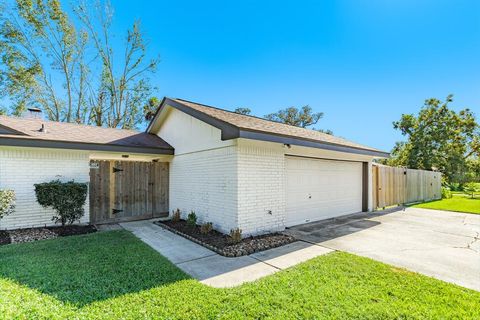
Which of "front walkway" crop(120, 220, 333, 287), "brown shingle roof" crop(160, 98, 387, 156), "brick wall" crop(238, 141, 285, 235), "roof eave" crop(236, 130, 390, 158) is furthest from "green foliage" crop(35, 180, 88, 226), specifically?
"roof eave" crop(236, 130, 390, 158)

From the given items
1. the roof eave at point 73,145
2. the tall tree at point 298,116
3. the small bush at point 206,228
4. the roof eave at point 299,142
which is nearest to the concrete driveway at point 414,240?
the small bush at point 206,228

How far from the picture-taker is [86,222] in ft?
26.1

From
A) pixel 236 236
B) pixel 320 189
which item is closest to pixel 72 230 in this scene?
pixel 236 236

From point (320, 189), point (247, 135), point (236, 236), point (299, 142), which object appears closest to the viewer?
point (247, 135)

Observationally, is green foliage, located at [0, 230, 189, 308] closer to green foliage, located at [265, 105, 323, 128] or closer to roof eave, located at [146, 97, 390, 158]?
roof eave, located at [146, 97, 390, 158]

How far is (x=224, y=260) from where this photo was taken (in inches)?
196

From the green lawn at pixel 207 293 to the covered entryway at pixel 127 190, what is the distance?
11.1 ft

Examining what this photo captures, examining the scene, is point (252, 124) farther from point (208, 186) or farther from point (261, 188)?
point (208, 186)

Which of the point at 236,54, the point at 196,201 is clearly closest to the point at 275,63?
the point at 236,54

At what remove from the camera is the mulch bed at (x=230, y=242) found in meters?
5.40

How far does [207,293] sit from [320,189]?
6630mm

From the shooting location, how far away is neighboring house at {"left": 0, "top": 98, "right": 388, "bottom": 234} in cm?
651

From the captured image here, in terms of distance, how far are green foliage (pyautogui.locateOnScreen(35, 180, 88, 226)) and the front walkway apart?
2.47 m

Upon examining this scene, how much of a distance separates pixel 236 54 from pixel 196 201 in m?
9.34
